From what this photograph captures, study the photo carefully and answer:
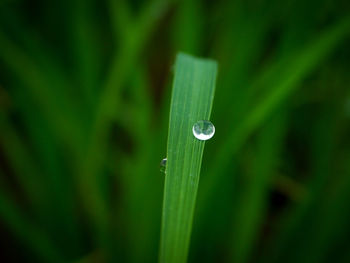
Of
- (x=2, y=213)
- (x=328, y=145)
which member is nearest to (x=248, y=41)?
(x=328, y=145)

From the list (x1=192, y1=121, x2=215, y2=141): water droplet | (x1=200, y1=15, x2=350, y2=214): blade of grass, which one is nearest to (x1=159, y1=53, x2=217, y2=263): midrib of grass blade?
(x1=192, y1=121, x2=215, y2=141): water droplet

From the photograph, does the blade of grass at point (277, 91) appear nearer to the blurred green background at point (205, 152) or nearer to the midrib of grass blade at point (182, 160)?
the blurred green background at point (205, 152)

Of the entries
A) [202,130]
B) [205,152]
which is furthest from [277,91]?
[202,130]

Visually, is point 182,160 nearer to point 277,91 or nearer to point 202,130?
point 202,130

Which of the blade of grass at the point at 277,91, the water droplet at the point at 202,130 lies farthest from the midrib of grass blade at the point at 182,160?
the blade of grass at the point at 277,91

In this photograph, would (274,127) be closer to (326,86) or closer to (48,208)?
(326,86)

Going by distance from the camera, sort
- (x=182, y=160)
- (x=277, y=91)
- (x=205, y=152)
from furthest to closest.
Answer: (x=205, y=152) < (x=277, y=91) < (x=182, y=160)
